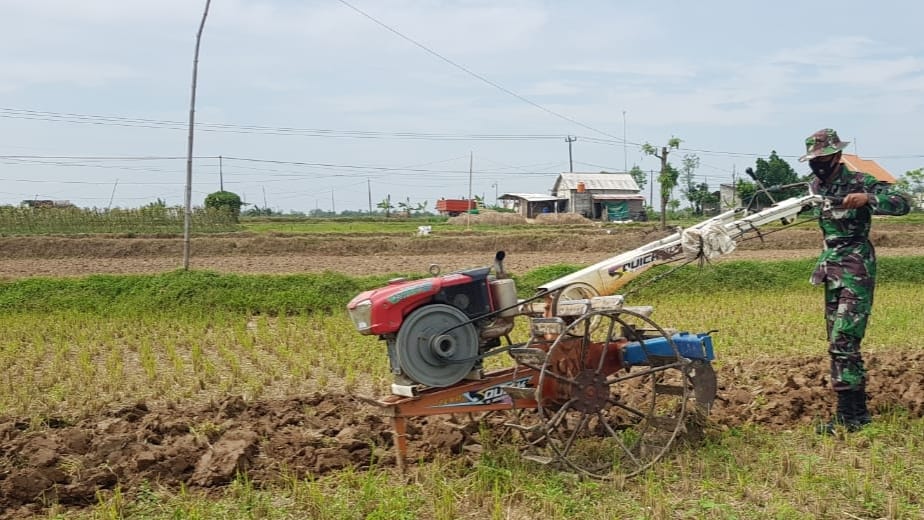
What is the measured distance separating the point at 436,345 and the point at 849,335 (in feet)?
9.20

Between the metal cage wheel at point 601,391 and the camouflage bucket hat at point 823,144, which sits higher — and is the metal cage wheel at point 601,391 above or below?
below

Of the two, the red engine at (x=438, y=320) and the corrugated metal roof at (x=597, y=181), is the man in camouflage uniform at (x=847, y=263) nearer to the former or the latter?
the red engine at (x=438, y=320)

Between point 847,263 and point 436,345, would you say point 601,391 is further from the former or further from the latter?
point 847,263

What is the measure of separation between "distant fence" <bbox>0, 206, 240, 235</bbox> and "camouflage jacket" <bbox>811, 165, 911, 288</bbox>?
25.6 m

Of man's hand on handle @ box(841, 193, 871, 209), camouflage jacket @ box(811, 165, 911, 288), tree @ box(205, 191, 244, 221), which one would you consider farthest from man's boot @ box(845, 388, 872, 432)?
→ tree @ box(205, 191, 244, 221)

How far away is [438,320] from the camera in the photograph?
5.00m

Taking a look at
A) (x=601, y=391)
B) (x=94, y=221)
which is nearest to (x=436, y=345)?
(x=601, y=391)

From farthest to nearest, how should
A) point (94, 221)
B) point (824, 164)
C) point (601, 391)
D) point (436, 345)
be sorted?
point (94, 221), point (824, 164), point (601, 391), point (436, 345)

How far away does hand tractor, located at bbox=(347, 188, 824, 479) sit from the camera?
16.3 feet

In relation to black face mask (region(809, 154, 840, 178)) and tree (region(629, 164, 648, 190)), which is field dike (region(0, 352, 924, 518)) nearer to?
black face mask (region(809, 154, 840, 178))

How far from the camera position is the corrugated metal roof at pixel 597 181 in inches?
2160

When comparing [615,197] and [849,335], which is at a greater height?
[615,197]

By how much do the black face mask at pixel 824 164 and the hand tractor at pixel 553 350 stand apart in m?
0.30

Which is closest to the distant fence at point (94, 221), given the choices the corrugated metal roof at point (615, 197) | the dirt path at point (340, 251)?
the dirt path at point (340, 251)
